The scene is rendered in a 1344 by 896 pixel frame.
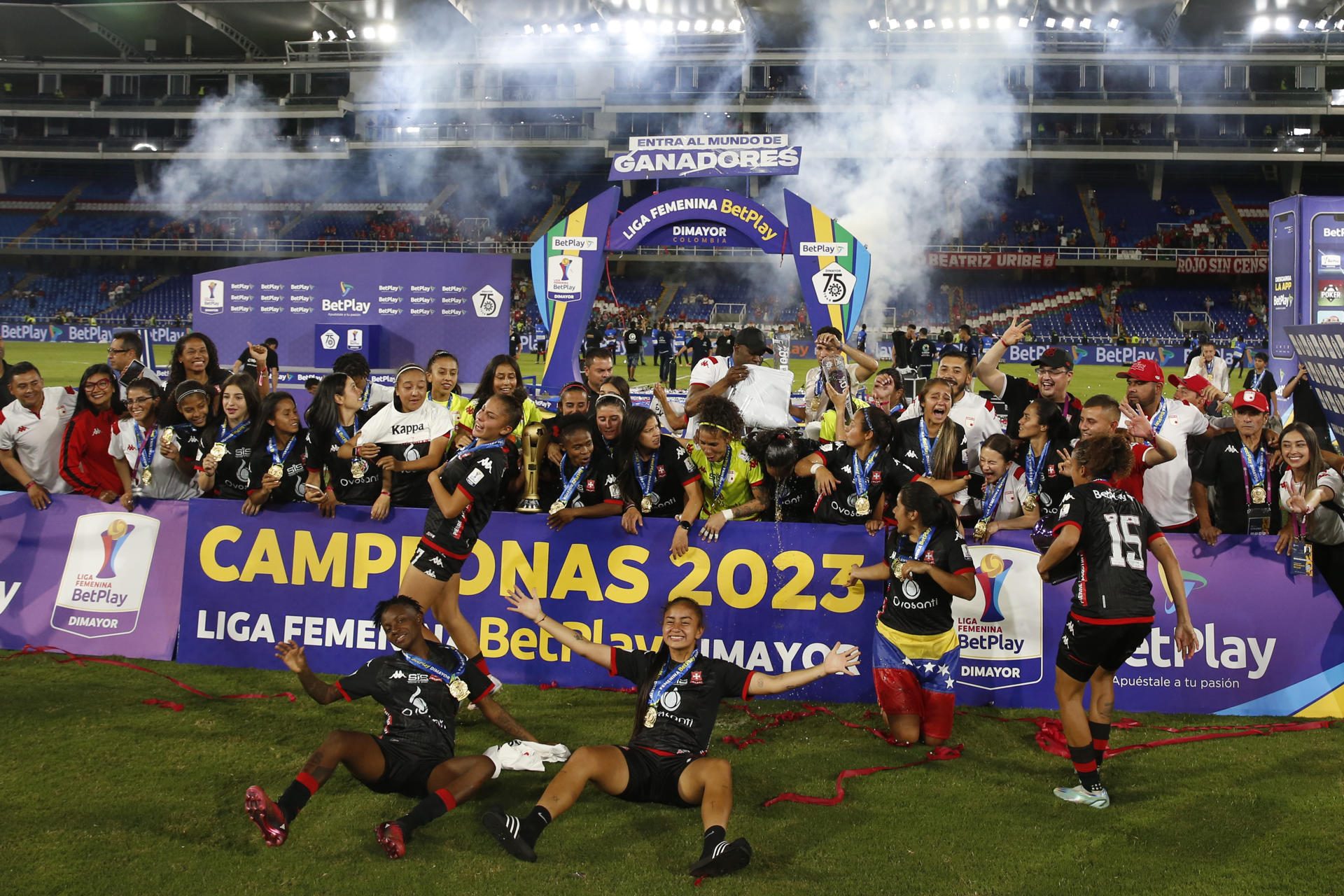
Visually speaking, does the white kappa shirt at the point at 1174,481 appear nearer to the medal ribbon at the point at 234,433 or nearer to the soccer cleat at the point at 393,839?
the soccer cleat at the point at 393,839

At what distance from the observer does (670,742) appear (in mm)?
5152

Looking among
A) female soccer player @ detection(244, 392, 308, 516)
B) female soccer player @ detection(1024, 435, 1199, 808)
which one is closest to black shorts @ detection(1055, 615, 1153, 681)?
female soccer player @ detection(1024, 435, 1199, 808)

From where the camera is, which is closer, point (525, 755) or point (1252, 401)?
point (525, 755)

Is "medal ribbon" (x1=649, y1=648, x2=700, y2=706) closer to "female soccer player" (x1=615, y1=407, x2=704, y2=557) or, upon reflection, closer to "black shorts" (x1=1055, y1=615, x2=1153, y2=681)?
"female soccer player" (x1=615, y1=407, x2=704, y2=557)

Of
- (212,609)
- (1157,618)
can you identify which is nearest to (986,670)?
(1157,618)

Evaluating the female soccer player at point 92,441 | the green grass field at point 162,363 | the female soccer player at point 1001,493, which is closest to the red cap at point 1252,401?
the female soccer player at point 1001,493

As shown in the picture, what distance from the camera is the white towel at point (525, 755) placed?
18.0 ft

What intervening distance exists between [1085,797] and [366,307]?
49.0 ft

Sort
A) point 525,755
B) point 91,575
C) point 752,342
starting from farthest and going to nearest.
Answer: point 752,342 → point 91,575 → point 525,755

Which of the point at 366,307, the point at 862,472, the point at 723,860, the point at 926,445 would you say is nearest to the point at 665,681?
the point at 723,860

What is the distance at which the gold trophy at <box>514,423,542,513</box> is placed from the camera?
729 cm

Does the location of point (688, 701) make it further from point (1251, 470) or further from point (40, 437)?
point (40, 437)

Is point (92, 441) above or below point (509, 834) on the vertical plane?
above

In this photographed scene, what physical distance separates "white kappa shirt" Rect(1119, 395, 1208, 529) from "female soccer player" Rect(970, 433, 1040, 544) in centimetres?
112
